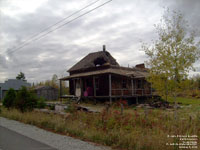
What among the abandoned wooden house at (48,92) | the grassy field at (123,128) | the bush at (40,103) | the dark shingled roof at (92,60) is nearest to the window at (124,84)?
the dark shingled roof at (92,60)

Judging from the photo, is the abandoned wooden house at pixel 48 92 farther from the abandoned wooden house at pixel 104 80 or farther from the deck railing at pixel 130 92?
the deck railing at pixel 130 92

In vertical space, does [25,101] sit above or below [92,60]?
below

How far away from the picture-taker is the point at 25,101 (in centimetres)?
1600

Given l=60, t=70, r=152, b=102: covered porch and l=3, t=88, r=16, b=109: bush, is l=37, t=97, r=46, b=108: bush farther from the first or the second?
l=60, t=70, r=152, b=102: covered porch

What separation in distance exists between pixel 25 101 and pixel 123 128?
33.6ft

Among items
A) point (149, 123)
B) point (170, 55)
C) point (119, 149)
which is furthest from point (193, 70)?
point (119, 149)

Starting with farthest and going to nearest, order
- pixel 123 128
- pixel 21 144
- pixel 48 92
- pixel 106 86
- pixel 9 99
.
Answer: pixel 48 92 → pixel 106 86 → pixel 9 99 → pixel 123 128 → pixel 21 144

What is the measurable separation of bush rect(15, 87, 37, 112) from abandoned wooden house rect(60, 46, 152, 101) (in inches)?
324

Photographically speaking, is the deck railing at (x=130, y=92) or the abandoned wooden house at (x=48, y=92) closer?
the deck railing at (x=130, y=92)

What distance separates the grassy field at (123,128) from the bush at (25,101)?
3.93 m

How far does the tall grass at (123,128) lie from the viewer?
21.6ft

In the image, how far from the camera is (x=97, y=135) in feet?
26.1

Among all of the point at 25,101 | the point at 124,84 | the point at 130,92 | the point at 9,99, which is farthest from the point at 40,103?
the point at 130,92

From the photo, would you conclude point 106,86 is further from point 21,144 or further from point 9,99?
point 21,144
